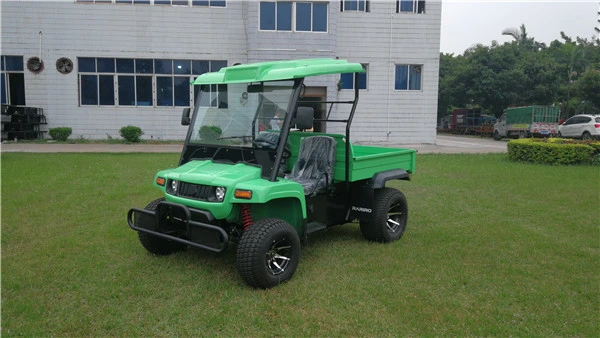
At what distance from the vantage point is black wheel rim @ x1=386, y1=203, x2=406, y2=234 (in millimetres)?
6254

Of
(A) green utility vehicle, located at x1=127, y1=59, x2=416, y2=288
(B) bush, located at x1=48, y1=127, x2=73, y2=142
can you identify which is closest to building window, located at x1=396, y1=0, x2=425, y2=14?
(B) bush, located at x1=48, y1=127, x2=73, y2=142

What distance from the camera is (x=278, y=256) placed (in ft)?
15.0

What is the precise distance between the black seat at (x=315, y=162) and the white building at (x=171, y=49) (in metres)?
13.7

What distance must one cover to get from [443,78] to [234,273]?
4625 centimetres

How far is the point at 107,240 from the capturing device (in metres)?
5.96

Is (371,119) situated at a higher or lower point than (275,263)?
higher

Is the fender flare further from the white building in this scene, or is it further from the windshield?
the white building

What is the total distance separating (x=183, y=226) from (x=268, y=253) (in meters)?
0.99

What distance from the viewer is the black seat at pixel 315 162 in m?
5.53

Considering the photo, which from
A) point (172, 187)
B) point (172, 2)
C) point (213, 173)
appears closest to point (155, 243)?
point (172, 187)

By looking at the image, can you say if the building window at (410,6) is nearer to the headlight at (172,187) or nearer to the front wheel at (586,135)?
the front wheel at (586,135)

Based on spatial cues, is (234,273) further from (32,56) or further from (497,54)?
(497,54)

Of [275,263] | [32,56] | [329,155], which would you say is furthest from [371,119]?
[275,263]

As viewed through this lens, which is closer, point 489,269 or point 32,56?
point 489,269
